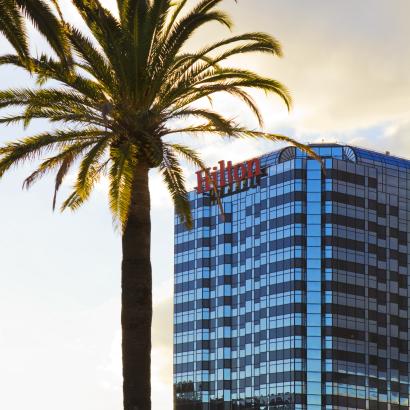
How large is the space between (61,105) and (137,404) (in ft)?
34.3

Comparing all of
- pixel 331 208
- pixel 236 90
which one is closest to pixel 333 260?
pixel 331 208

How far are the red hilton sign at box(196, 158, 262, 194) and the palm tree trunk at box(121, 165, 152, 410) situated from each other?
147937mm

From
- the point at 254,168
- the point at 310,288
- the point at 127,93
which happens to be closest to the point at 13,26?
the point at 127,93

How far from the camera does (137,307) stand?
38.2 m

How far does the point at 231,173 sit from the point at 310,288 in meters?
26.2

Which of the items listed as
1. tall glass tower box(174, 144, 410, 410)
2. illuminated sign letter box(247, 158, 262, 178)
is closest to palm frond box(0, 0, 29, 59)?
tall glass tower box(174, 144, 410, 410)

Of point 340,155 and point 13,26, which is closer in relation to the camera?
point 13,26

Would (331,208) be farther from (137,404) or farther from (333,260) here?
(137,404)

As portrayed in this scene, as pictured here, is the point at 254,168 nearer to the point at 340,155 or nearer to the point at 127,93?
the point at 340,155

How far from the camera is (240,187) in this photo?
626 ft

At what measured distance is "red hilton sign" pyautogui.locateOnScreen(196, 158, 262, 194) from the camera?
188 meters

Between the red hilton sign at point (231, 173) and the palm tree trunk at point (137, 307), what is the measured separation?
147937 millimetres

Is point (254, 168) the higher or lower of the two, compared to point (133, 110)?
higher

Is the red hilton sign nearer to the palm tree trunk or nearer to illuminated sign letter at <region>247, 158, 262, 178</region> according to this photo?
illuminated sign letter at <region>247, 158, 262, 178</region>
